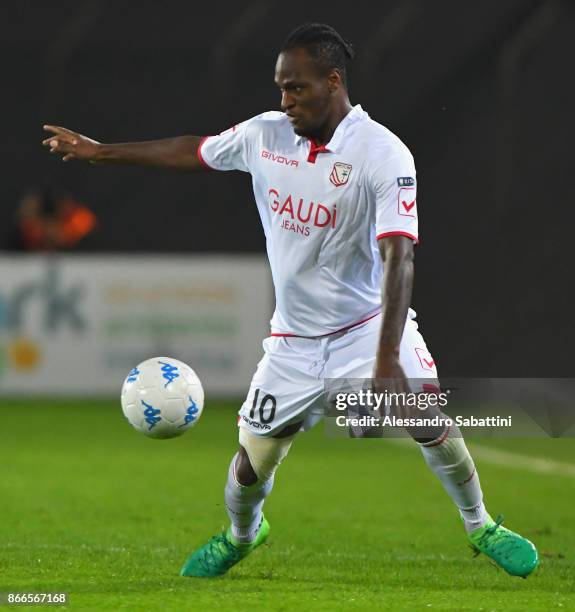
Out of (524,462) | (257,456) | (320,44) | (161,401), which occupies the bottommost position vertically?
(524,462)

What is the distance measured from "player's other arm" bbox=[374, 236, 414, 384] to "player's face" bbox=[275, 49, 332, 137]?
0.61m

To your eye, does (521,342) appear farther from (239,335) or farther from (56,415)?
(56,415)

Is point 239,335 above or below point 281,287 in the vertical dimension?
below

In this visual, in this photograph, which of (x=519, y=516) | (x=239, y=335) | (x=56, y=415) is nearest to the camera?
(x=519, y=516)

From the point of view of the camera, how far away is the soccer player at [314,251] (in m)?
5.59

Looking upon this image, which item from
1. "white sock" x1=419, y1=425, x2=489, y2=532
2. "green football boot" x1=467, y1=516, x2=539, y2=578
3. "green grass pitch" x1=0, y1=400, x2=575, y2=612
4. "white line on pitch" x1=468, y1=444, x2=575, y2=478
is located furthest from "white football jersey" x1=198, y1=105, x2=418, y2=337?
"white line on pitch" x1=468, y1=444, x2=575, y2=478

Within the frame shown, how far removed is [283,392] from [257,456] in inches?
12.2

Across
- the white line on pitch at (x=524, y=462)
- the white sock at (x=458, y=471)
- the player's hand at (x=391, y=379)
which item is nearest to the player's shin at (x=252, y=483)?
the white sock at (x=458, y=471)

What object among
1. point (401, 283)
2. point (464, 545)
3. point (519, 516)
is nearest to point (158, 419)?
point (401, 283)

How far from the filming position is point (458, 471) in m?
5.79

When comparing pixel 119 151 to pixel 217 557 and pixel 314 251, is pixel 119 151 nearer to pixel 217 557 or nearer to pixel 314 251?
pixel 314 251

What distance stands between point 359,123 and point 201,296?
10400mm

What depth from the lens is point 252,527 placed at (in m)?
6.09

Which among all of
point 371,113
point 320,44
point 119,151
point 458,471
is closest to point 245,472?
point 458,471
